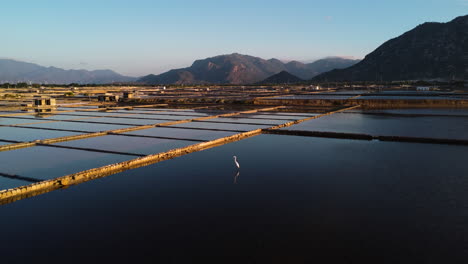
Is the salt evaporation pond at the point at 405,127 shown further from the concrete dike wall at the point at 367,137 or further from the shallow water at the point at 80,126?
the shallow water at the point at 80,126

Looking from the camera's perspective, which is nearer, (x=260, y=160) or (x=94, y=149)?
(x=260, y=160)

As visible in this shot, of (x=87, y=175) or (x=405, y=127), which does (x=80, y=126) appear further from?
(x=405, y=127)

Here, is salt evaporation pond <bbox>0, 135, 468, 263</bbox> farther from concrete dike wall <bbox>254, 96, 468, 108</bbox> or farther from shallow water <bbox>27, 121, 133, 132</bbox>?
concrete dike wall <bbox>254, 96, 468, 108</bbox>

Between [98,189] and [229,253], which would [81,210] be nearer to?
[98,189]

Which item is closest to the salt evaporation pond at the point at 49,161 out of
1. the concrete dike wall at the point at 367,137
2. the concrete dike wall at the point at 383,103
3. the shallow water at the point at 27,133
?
the shallow water at the point at 27,133

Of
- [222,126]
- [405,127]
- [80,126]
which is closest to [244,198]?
[222,126]

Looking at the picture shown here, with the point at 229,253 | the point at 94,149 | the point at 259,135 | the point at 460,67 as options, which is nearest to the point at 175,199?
the point at 229,253
